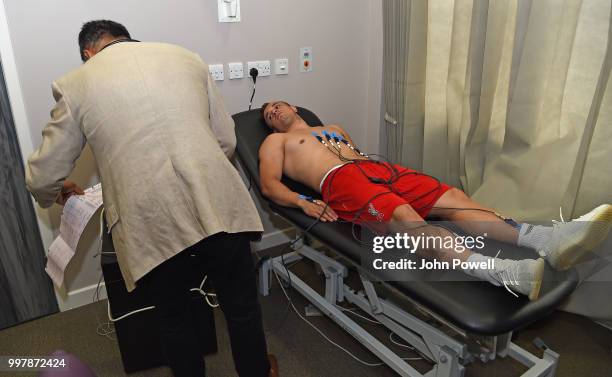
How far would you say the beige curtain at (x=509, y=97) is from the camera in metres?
1.70

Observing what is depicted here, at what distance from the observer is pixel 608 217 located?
125 centimetres

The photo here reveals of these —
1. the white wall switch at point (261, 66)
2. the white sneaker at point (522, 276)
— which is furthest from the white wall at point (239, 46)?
the white sneaker at point (522, 276)

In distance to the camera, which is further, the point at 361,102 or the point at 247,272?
the point at 361,102

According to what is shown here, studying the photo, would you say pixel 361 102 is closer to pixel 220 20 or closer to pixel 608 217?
pixel 220 20

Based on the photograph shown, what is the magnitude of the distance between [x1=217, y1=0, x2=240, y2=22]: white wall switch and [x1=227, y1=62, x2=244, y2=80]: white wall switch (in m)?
0.22

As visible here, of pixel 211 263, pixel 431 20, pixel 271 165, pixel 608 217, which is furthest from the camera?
pixel 431 20

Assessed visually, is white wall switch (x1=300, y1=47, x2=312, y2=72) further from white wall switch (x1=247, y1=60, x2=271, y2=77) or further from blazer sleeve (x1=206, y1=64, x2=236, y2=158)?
blazer sleeve (x1=206, y1=64, x2=236, y2=158)

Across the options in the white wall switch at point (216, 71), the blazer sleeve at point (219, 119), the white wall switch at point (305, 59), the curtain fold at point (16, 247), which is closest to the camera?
the blazer sleeve at point (219, 119)

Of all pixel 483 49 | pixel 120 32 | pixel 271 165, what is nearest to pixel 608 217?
pixel 483 49

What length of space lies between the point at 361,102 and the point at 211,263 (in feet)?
5.98

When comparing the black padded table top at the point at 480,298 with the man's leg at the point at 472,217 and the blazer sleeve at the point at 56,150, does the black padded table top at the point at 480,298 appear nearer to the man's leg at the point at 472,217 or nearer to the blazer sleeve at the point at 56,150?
the man's leg at the point at 472,217

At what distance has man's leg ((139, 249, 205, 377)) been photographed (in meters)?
1.35

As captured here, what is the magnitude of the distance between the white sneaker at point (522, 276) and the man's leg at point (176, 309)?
3.03 feet

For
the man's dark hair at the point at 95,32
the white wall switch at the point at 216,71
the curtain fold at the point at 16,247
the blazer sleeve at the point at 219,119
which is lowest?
the curtain fold at the point at 16,247
